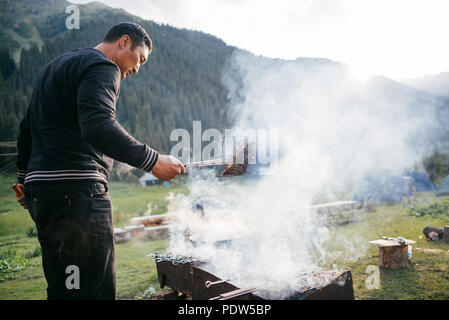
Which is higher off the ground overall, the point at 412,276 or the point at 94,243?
the point at 94,243

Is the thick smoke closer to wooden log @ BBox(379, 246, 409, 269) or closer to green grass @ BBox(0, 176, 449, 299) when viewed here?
green grass @ BBox(0, 176, 449, 299)

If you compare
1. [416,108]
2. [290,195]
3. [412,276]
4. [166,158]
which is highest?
[416,108]

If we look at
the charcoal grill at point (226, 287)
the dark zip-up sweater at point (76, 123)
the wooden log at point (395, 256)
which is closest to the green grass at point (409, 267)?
the wooden log at point (395, 256)

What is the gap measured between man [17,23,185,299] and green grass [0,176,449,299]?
10.2 feet

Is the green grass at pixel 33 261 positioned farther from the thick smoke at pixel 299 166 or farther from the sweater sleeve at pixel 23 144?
the sweater sleeve at pixel 23 144

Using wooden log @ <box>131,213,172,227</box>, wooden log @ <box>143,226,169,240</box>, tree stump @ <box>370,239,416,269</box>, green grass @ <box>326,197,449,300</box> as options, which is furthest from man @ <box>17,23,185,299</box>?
wooden log @ <box>131,213,172,227</box>

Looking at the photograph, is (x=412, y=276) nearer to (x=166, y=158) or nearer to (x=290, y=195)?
(x=290, y=195)

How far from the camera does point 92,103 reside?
5.49 ft

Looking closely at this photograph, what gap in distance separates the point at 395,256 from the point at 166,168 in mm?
5041

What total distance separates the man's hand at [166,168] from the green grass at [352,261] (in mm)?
A: 3496

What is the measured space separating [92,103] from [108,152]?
32 centimetres

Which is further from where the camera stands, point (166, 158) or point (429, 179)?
point (429, 179)

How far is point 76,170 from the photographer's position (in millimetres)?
1859

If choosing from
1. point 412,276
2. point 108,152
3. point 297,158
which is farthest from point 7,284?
point 412,276
